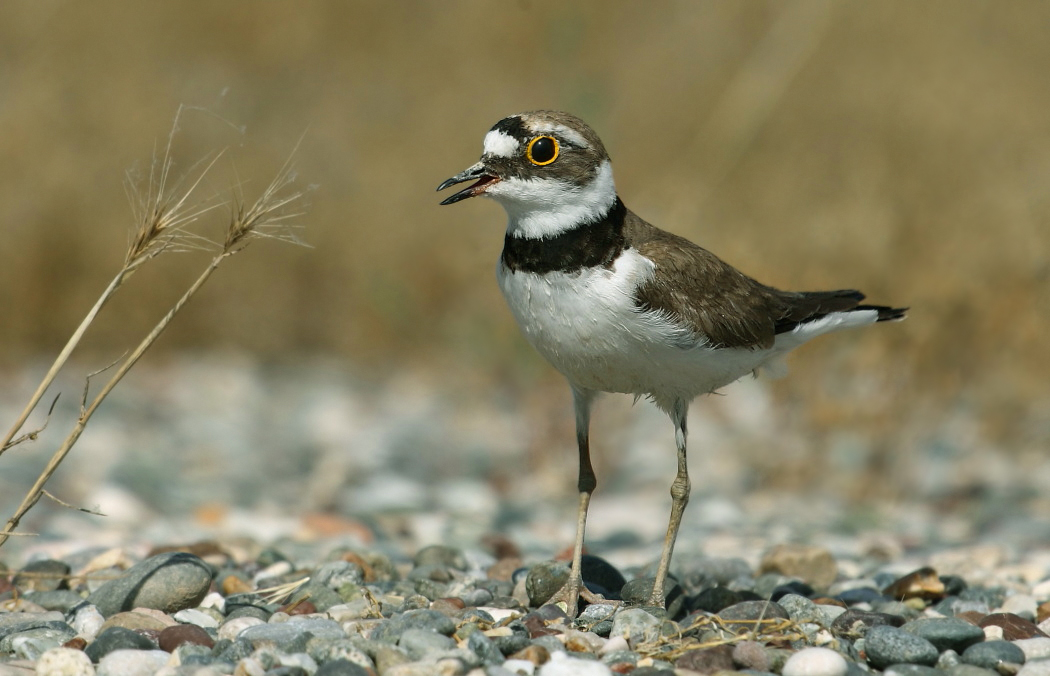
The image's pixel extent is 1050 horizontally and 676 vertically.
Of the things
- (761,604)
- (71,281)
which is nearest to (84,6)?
(71,281)

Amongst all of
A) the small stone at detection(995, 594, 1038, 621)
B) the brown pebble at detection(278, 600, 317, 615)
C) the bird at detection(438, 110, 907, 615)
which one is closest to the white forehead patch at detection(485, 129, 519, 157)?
the bird at detection(438, 110, 907, 615)

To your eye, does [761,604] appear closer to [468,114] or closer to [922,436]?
[922,436]

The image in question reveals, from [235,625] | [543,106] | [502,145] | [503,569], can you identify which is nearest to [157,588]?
[235,625]

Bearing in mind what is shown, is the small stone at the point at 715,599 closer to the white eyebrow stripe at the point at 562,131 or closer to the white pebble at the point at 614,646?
the white pebble at the point at 614,646

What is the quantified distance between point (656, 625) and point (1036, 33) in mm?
10496

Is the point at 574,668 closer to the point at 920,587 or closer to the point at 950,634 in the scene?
the point at 950,634

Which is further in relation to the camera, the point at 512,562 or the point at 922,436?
the point at 922,436

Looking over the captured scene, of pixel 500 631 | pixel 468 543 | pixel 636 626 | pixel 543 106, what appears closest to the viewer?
pixel 500 631

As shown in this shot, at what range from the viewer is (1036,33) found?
1224cm

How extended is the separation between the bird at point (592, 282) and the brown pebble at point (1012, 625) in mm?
1247

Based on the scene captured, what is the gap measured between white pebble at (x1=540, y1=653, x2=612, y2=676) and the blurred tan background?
467cm

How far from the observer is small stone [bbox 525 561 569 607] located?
15.4 ft

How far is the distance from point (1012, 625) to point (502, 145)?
268cm

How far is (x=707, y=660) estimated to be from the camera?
12.2ft
